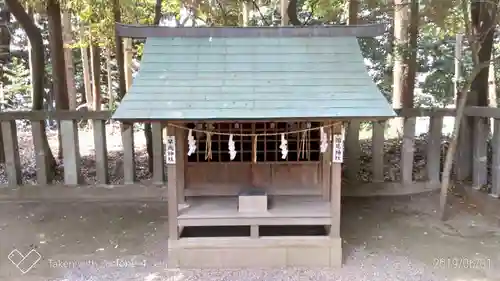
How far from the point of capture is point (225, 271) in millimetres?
4105

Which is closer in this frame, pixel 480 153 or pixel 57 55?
pixel 480 153

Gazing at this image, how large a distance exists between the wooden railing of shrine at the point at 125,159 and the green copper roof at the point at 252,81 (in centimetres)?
186

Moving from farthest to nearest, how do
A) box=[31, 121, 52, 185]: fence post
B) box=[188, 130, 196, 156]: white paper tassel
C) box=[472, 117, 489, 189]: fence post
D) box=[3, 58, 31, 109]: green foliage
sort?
1. box=[3, 58, 31, 109]: green foliage
2. box=[31, 121, 52, 185]: fence post
3. box=[472, 117, 489, 189]: fence post
4. box=[188, 130, 196, 156]: white paper tassel

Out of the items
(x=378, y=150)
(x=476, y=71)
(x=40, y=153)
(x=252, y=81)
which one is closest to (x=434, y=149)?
(x=378, y=150)

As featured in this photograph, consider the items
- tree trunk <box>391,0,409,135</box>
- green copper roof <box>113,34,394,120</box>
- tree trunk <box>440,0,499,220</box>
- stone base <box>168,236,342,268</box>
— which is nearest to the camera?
green copper roof <box>113,34,394,120</box>

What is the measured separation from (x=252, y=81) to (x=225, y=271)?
1.82 meters

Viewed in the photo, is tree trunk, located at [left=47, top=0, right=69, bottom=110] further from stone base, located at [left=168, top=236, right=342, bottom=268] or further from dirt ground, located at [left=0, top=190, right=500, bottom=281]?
stone base, located at [left=168, top=236, right=342, bottom=268]

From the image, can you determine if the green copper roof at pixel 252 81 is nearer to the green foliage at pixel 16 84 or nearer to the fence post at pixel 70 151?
the fence post at pixel 70 151

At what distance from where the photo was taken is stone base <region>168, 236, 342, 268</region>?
164 inches

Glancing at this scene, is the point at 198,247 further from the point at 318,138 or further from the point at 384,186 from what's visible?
the point at 384,186

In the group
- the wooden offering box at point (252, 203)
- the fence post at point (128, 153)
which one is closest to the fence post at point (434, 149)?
the wooden offering box at point (252, 203)

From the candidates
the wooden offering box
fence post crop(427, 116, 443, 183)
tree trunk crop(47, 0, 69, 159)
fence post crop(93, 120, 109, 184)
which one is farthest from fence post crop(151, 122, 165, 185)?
fence post crop(427, 116, 443, 183)

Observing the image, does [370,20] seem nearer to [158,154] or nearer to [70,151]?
[158,154]

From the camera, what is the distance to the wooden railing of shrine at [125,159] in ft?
19.7
